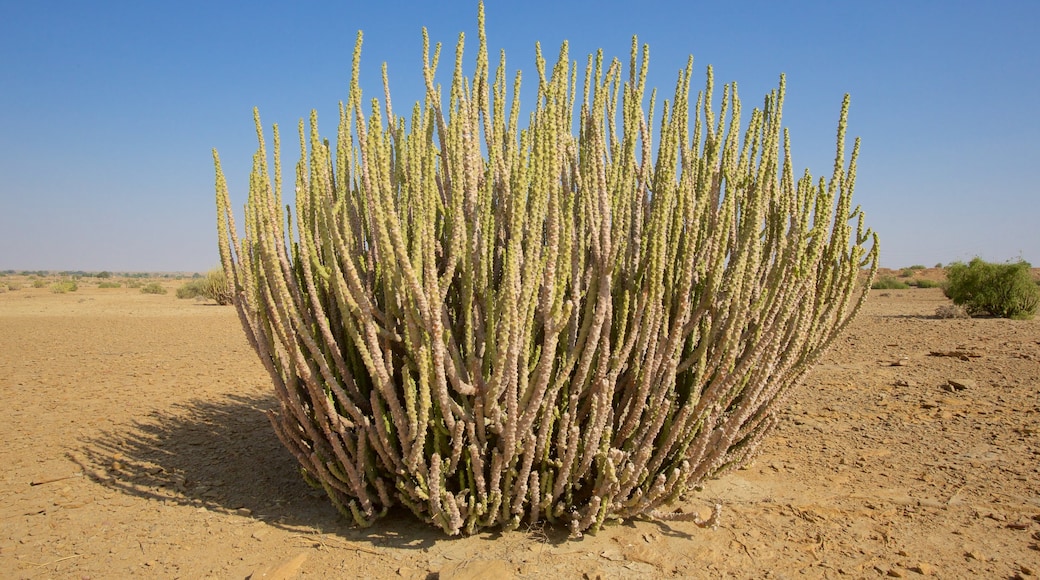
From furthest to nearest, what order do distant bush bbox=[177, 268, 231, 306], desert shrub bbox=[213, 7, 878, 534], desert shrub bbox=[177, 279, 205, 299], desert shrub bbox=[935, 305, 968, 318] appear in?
desert shrub bbox=[177, 279, 205, 299] < distant bush bbox=[177, 268, 231, 306] < desert shrub bbox=[935, 305, 968, 318] < desert shrub bbox=[213, 7, 878, 534]

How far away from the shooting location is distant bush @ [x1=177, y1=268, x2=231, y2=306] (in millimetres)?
23172

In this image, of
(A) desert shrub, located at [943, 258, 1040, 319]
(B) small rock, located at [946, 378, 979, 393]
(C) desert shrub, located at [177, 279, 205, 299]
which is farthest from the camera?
(C) desert shrub, located at [177, 279, 205, 299]

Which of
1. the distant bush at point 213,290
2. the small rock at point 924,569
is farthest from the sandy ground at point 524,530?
the distant bush at point 213,290

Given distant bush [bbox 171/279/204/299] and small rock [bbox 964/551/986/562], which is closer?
small rock [bbox 964/551/986/562]

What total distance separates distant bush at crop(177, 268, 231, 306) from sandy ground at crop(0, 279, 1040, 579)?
1579 cm

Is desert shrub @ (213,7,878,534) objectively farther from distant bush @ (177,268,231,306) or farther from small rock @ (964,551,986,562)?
distant bush @ (177,268,231,306)

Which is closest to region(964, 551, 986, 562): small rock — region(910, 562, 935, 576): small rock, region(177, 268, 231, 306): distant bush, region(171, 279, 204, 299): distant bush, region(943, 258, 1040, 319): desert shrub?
region(910, 562, 935, 576): small rock

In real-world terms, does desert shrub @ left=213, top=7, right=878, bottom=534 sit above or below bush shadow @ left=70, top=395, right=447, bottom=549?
above

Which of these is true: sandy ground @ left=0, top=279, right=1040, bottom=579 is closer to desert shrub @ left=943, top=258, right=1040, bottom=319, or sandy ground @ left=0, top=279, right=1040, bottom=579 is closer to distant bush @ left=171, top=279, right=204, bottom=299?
desert shrub @ left=943, top=258, right=1040, bottom=319

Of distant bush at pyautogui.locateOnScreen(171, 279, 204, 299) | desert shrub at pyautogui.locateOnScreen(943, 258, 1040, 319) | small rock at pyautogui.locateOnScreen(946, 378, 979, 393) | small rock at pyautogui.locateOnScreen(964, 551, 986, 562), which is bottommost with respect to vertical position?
small rock at pyautogui.locateOnScreen(964, 551, 986, 562)

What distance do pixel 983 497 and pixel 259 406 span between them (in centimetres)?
598

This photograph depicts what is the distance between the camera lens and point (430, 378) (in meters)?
3.13

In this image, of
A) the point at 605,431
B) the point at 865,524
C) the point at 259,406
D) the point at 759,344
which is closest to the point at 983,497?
the point at 865,524

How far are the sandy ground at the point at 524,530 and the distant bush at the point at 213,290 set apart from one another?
15792 millimetres
